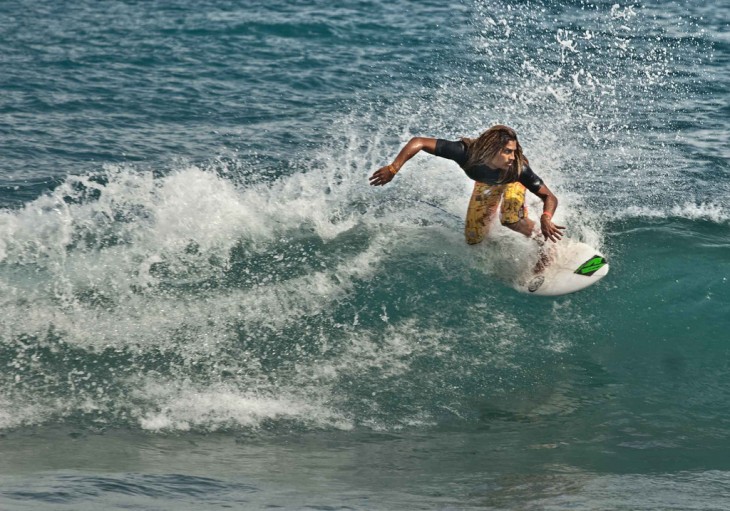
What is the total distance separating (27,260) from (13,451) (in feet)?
11.6

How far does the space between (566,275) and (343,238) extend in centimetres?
254

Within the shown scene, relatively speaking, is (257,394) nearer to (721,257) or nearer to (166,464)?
(166,464)

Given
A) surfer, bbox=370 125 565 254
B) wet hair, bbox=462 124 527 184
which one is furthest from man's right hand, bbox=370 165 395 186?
wet hair, bbox=462 124 527 184

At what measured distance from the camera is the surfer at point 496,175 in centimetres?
866

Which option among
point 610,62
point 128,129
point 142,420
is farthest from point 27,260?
point 610,62

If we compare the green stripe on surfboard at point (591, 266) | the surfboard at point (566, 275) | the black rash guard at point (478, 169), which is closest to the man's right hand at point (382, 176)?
the black rash guard at point (478, 169)

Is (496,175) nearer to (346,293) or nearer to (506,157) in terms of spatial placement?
(506,157)

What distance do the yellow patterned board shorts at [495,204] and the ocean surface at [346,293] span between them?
1.56ft

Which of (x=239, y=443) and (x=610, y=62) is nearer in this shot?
(x=239, y=443)

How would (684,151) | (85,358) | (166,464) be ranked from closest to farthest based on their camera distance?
(166,464)
(85,358)
(684,151)

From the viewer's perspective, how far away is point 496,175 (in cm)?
900

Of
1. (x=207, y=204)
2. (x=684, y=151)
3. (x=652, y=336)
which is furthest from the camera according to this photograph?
(x=684, y=151)

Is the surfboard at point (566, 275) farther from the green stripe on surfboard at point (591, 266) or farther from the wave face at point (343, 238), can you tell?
the wave face at point (343, 238)

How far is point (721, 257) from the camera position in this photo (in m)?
10.5
